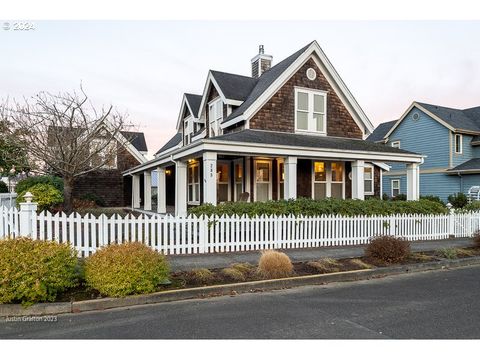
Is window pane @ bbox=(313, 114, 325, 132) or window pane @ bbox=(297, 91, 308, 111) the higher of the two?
window pane @ bbox=(297, 91, 308, 111)

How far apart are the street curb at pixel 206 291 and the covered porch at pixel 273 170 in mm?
5483

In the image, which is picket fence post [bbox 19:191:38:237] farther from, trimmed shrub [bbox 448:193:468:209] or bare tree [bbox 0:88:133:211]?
trimmed shrub [bbox 448:193:468:209]

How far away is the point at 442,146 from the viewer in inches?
1080

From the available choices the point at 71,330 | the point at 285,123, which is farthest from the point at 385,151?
the point at 71,330

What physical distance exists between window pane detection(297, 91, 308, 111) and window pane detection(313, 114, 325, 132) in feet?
2.40

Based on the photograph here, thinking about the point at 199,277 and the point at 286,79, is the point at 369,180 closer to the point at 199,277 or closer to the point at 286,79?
the point at 286,79

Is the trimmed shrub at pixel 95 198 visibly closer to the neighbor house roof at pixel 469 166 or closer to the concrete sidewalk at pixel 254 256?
the concrete sidewalk at pixel 254 256

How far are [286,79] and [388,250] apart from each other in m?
10.6

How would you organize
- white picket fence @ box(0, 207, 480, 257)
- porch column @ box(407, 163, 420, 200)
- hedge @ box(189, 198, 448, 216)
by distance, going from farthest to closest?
porch column @ box(407, 163, 420, 200), hedge @ box(189, 198, 448, 216), white picket fence @ box(0, 207, 480, 257)

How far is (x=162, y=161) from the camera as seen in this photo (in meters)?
16.3

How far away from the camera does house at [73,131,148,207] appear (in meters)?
22.5

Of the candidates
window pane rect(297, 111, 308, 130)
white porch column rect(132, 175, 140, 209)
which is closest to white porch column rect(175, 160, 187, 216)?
window pane rect(297, 111, 308, 130)

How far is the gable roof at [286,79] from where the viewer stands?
16094mm

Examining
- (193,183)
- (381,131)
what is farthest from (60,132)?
(381,131)
